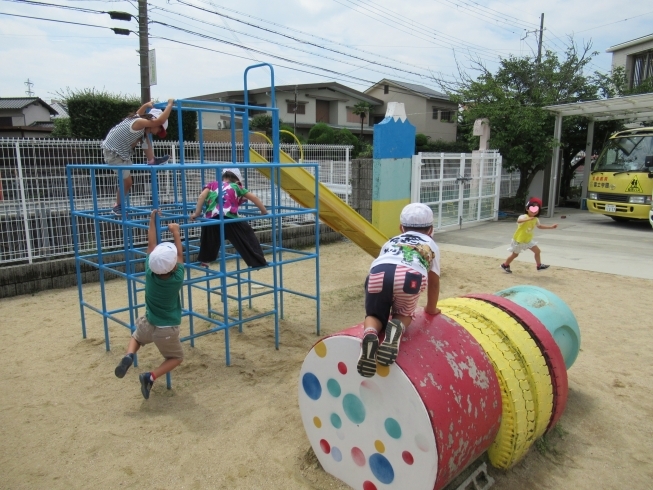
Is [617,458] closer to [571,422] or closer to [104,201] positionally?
[571,422]

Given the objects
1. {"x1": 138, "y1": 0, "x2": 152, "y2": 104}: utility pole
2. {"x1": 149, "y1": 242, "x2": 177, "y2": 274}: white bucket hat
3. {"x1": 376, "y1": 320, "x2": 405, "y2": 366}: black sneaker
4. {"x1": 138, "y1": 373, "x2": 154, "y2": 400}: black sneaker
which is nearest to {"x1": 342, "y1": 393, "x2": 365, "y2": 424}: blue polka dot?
{"x1": 376, "y1": 320, "x2": 405, "y2": 366}: black sneaker

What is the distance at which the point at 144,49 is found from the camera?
12.6 m

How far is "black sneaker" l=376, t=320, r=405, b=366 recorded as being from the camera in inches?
81.7

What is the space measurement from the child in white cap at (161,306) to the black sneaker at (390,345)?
1666 millimetres

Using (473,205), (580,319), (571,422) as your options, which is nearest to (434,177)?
(473,205)

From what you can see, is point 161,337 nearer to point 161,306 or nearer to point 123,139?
point 161,306

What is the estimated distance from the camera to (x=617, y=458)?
9.07 ft

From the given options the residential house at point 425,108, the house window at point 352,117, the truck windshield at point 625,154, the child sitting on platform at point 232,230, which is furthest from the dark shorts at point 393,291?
the house window at point 352,117

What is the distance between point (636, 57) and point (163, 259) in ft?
89.1

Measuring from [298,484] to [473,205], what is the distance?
32.9ft

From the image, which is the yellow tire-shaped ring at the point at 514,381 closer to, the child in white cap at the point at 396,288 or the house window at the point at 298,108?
the child in white cap at the point at 396,288

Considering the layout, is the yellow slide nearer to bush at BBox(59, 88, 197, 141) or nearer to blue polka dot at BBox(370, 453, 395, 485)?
blue polka dot at BBox(370, 453, 395, 485)

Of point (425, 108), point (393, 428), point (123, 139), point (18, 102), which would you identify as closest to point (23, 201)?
point (123, 139)

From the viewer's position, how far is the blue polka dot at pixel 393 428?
7.07 ft
